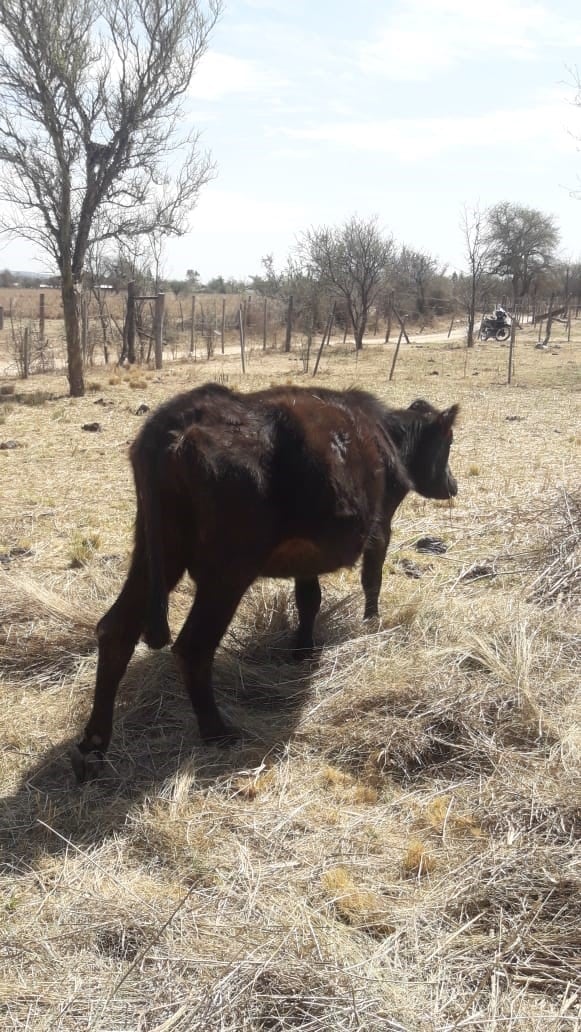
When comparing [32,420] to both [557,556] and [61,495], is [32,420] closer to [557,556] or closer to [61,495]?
[61,495]

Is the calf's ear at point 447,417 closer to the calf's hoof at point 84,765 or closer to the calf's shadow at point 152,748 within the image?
the calf's shadow at point 152,748

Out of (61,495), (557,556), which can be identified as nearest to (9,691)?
(557,556)

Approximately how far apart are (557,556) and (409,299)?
51.2 meters

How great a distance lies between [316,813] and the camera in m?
3.41

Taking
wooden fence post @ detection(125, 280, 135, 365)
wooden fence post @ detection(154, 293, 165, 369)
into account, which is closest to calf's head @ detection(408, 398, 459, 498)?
wooden fence post @ detection(154, 293, 165, 369)

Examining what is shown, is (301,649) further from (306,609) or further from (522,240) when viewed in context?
(522,240)

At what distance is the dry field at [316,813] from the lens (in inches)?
96.3

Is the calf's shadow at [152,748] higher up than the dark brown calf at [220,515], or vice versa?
the dark brown calf at [220,515]

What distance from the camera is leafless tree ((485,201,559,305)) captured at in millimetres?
59094

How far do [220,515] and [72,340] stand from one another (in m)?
15.5

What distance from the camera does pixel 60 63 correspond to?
16469 mm

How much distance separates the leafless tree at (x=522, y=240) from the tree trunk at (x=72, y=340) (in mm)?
46059

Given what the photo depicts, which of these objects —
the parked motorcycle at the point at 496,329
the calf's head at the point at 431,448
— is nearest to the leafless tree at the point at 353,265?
the parked motorcycle at the point at 496,329

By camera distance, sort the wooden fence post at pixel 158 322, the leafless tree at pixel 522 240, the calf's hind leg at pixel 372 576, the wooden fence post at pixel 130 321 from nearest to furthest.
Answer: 1. the calf's hind leg at pixel 372 576
2. the wooden fence post at pixel 158 322
3. the wooden fence post at pixel 130 321
4. the leafless tree at pixel 522 240
